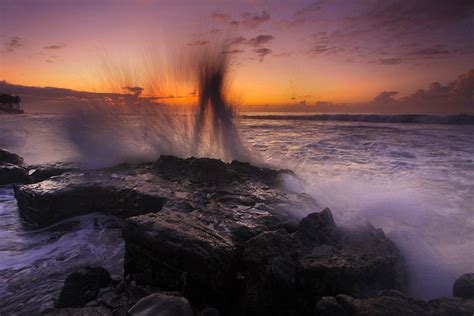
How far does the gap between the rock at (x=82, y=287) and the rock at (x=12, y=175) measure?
5.72m

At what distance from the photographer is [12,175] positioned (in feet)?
24.7

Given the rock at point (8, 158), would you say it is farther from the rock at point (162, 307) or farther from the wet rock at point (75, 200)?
the rock at point (162, 307)

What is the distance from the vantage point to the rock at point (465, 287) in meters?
2.67

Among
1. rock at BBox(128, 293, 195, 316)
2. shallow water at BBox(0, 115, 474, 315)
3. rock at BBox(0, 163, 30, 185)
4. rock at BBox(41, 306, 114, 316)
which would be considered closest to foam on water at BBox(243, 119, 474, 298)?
shallow water at BBox(0, 115, 474, 315)

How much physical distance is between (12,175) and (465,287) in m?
9.44

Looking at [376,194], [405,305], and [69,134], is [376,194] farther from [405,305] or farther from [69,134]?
[69,134]

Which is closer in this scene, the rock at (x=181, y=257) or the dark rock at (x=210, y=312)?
the dark rock at (x=210, y=312)

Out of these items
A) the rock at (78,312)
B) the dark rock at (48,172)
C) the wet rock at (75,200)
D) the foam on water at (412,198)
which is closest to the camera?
the rock at (78,312)

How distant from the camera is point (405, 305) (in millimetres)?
2322

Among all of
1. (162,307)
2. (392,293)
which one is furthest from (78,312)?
(392,293)

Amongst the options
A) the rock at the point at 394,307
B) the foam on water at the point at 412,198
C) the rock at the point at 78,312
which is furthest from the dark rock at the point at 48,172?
the rock at the point at 394,307

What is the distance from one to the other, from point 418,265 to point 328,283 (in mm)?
1562

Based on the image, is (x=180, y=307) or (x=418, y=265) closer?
(x=180, y=307)

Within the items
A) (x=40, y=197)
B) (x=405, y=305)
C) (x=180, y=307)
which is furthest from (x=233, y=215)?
(x=40, y=197)
